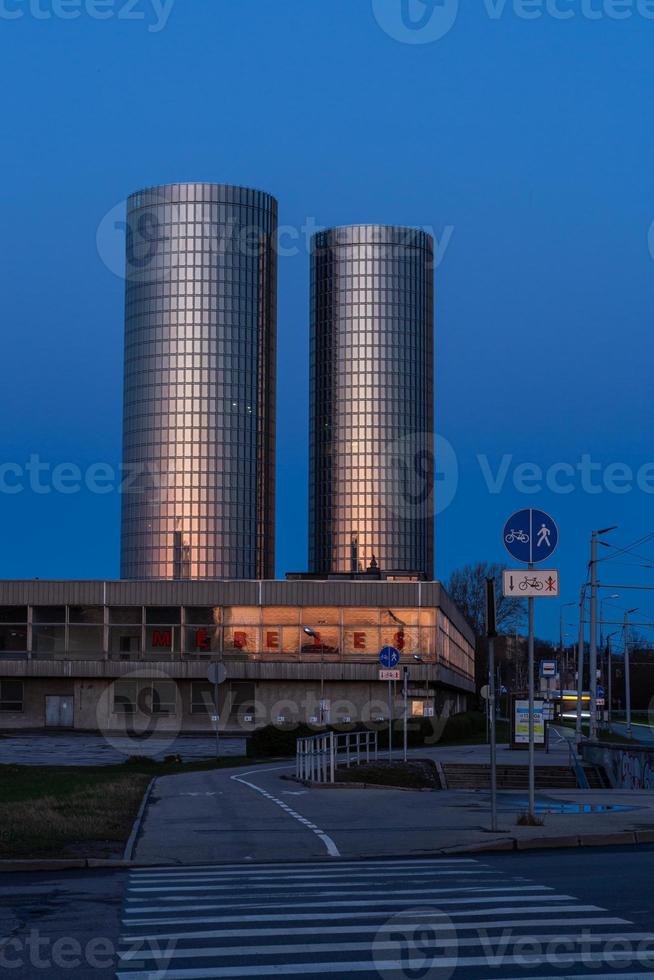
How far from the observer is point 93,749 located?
57.4 m

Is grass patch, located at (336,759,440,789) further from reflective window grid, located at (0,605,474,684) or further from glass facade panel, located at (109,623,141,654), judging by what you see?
glass facade panel, located at (109,623,141,654)

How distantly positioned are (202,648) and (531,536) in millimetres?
65171

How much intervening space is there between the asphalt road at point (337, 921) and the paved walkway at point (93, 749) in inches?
1112

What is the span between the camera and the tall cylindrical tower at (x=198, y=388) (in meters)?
170

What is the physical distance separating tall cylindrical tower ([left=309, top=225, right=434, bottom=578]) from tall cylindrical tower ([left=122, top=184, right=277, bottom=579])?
15602mm

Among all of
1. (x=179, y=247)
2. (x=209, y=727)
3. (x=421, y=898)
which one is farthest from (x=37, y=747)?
(x=179, y=247)

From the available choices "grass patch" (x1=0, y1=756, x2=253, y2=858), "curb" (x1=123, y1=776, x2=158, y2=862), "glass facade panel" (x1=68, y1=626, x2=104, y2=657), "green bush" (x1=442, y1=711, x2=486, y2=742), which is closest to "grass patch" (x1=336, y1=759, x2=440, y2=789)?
"grass patch" (x1=0, y1=756, x2=253, y2=858)

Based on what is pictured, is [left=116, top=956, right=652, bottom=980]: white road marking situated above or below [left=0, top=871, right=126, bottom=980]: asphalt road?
above

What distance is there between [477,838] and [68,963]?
9412 millimetres

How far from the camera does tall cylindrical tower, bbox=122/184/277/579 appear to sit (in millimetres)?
169750

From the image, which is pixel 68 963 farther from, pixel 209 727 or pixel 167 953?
pixel 209 727

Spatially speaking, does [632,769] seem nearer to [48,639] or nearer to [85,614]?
[85,614]

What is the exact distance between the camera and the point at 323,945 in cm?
1027

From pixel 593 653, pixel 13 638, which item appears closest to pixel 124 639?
pixel 13 638
